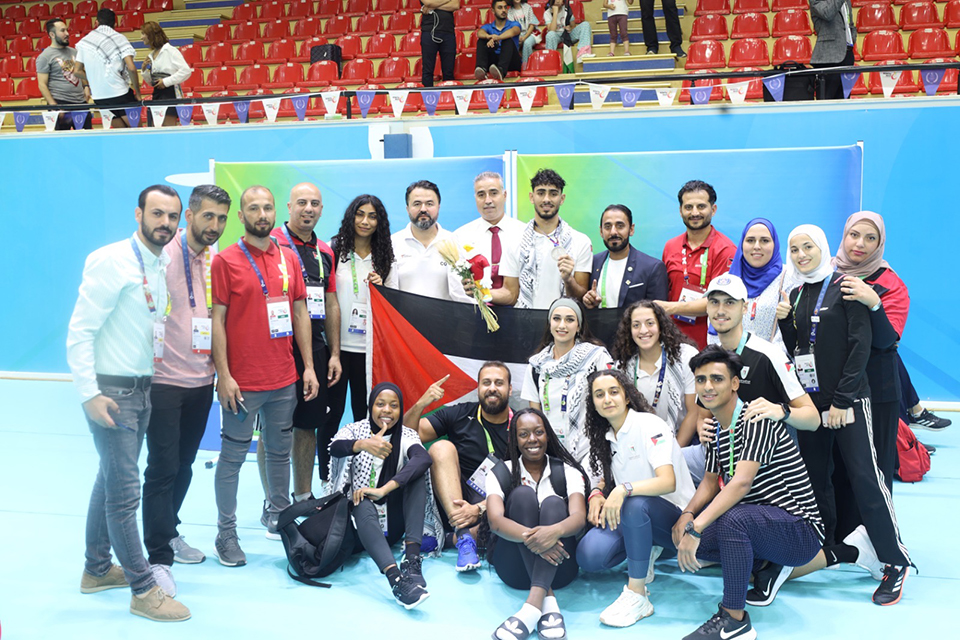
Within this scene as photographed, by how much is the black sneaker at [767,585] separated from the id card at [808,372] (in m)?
0.83

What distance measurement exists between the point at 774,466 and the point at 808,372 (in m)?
0.54

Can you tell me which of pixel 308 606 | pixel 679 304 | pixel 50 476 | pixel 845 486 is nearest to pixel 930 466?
pixel 845 486

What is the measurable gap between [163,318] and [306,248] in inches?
45.8

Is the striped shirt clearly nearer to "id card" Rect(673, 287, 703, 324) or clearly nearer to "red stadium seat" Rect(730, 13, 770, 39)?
"id card" Rect(673, 287, 703, 324)

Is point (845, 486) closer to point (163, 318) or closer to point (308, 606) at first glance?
point (308, 606)

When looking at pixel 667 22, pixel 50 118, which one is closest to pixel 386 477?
pixel 50 118

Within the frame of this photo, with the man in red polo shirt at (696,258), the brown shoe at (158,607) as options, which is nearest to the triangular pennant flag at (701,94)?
the man in red polo shirt at (696,258)

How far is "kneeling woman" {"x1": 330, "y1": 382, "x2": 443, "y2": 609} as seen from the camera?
13.7 feet

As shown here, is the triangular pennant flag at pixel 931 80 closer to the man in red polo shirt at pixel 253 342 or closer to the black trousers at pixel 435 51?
the black trousers at pixel 435 51

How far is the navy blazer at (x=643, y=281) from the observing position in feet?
15.7

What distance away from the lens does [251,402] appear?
4.18m

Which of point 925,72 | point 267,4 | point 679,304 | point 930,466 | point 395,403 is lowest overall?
point 930,466

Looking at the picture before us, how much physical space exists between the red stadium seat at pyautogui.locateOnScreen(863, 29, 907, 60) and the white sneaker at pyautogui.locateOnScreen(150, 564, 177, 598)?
9.89 m

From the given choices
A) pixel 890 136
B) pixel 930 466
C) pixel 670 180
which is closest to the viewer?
pixel 930 466
